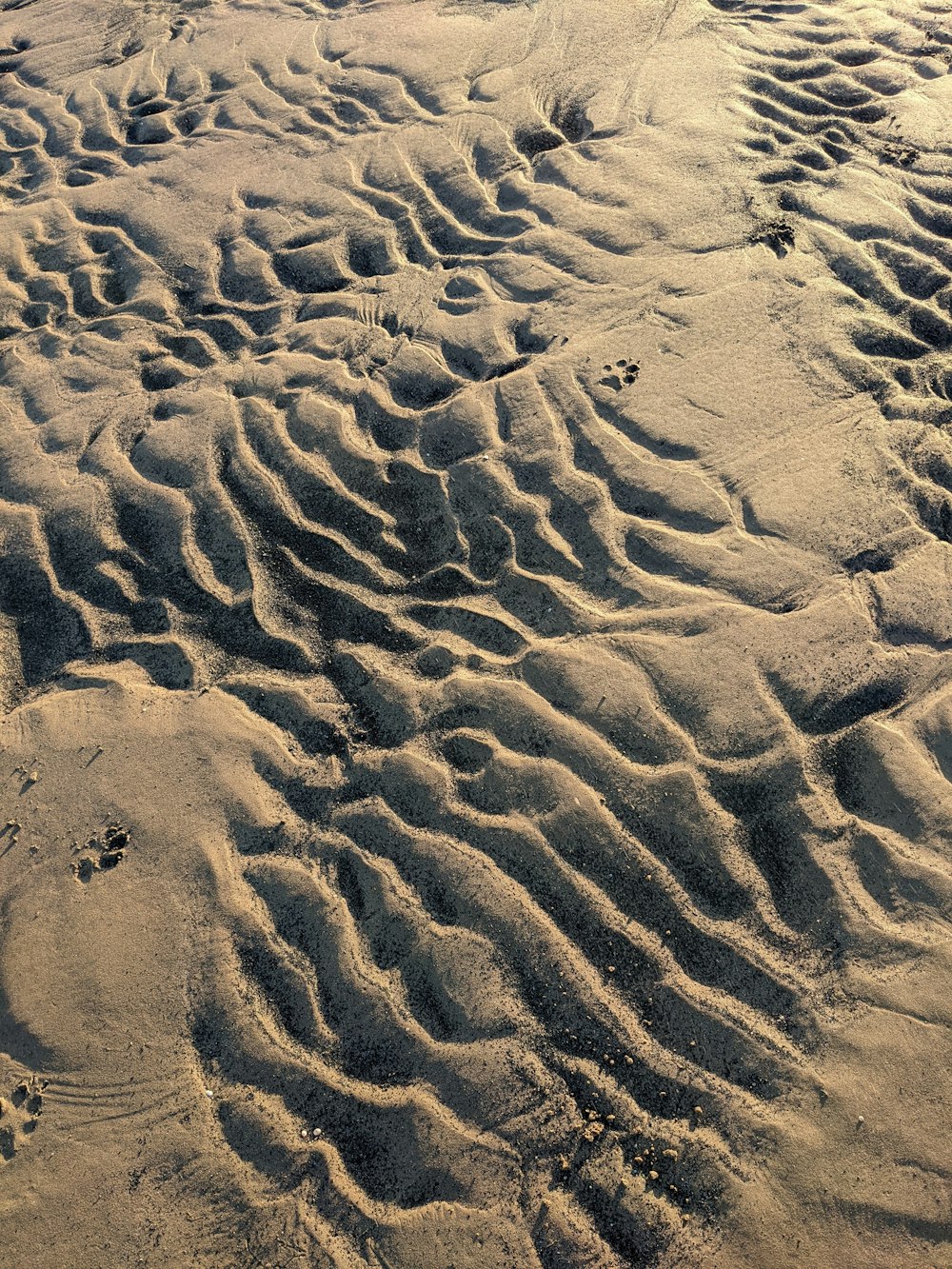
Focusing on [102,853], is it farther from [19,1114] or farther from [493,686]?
[493,686]

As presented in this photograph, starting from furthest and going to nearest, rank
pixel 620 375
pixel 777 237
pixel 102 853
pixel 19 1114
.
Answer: pixel 777 237 → pixel 620 375 → pixel 102 853 → pixel 19 1114

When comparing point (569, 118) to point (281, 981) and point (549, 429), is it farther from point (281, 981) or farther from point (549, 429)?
point (281, 981)

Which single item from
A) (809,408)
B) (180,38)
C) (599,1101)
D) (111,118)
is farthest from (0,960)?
(180,38)

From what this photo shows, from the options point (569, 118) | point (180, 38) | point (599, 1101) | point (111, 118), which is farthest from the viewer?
point (180, 38)

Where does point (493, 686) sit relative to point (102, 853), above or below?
above

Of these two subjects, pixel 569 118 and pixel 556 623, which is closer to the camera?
pixel 556 623

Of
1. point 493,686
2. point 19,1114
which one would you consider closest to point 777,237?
point 493,686
